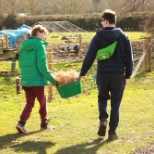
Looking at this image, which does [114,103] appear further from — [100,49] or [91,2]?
[91,2]

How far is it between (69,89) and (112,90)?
1.04 m

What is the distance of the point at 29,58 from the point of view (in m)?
5.56

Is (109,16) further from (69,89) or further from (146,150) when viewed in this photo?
(146,150)

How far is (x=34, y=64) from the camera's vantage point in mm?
5559

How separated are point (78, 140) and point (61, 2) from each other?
5401 cm

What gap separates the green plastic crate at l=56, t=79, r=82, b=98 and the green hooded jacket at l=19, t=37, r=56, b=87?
1.48 ft

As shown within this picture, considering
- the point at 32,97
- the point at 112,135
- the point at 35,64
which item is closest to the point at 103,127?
the point at 112,135

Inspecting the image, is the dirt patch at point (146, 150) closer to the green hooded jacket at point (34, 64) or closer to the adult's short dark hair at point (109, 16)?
the green hooded jacket at point (34, 64)

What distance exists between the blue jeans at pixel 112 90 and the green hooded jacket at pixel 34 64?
78 cm

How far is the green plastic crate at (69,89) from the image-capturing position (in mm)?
6090

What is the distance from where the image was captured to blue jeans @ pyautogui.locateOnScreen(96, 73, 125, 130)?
16.9 ft

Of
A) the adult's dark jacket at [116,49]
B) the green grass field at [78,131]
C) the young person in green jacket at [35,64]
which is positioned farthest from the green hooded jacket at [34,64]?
the green grass field at [78,131]

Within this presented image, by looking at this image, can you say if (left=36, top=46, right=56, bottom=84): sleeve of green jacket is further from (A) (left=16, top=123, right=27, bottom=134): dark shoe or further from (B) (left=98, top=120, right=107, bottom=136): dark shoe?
(B) (left=98, top=120, right=107, bottom=136): dark shoe

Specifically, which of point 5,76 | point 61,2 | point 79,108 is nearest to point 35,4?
point 61,2
